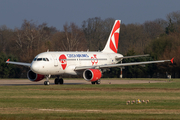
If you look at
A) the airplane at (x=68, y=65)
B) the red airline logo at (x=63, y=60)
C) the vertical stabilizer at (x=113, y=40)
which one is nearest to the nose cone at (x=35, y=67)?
the airplane at (x=68, y=65)

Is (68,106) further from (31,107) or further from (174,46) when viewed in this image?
(174,46)

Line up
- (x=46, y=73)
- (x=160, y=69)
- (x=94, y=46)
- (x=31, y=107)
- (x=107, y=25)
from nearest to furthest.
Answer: (x=31, y=107) → (x=46, y=73) → (x=160, y=69) → (x=94, y=46) → (x=107, y=25)

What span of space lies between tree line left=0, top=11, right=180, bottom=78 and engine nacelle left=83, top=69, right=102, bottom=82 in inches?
1231

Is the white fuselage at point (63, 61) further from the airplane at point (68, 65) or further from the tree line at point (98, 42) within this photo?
the tree line at point (98, 42)

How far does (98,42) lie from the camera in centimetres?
11912

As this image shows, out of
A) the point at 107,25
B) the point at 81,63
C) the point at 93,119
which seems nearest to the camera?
the point at 93,119

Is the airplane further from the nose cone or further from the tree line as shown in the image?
the tree line

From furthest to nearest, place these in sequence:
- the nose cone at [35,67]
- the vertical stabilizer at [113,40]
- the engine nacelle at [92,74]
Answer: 1. the vertical stabilizer at [113,40]
2. the engine nacelle at [92,74]
3. the nose cone at [35,67]

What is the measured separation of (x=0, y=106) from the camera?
20.6 metres

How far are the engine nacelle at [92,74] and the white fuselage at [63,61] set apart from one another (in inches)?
78.0

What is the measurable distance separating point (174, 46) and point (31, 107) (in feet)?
201

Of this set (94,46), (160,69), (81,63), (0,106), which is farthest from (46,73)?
(94,46)

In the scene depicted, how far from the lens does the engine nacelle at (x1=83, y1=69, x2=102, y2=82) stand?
4192 cm

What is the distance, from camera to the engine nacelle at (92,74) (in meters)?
41.9
